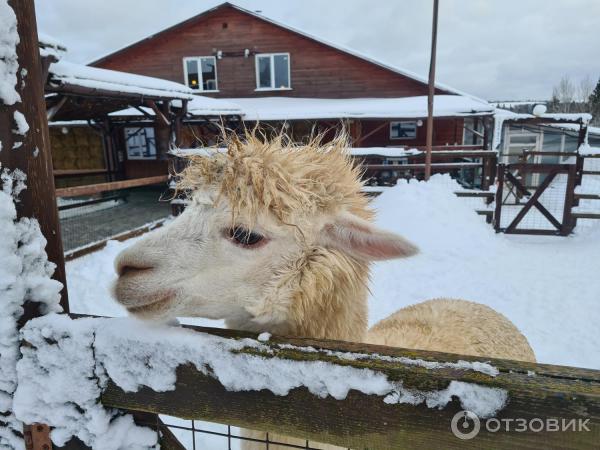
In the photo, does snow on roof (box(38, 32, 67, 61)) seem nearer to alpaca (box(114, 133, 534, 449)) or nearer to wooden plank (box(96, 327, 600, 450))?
alpaca (box(114, 133, 534, 449))

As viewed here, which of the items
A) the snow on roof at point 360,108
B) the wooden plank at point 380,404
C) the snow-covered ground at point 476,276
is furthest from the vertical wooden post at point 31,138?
the snow on roof at point 360,108

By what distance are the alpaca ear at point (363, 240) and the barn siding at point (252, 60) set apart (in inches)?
722

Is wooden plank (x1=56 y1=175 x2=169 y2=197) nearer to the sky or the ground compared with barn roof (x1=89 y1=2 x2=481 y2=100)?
nearer to the ground

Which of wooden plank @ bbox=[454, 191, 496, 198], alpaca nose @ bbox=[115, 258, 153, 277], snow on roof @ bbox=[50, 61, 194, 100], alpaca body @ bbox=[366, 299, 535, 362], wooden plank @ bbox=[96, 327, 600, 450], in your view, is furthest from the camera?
wooden plank @ bbox=[454, 191, 496, 198]

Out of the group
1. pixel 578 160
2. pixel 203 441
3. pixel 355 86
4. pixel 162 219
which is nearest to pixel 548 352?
pixel 203 441

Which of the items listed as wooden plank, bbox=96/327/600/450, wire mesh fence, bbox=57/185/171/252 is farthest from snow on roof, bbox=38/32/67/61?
wooden plank, bbox=96/327/600/450

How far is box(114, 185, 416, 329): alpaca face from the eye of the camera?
1444 millimetres

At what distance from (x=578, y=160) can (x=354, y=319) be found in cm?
1036

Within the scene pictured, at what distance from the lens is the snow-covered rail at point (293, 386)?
905 millimetres

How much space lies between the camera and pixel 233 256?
1.55 m

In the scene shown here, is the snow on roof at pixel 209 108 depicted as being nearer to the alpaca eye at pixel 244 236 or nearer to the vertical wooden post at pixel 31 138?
the alpaca eye at pixel 244 236

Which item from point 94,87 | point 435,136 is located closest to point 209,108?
point 94,87

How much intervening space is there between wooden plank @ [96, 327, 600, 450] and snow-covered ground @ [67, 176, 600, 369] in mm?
2526

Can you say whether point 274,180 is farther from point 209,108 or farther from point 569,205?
point 209,108
